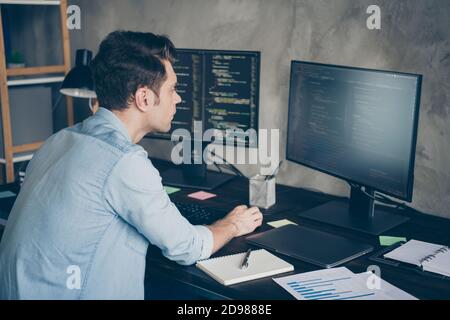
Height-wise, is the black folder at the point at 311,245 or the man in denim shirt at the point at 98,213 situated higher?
the man in denim shirt at the point at 98,213

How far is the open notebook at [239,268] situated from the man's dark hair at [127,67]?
501mm

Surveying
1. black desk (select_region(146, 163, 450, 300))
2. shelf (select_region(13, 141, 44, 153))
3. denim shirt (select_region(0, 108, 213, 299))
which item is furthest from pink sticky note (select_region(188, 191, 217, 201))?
shelf (select_region(13, 141, 44, 153))

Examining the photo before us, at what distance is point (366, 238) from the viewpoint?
177 centimetres

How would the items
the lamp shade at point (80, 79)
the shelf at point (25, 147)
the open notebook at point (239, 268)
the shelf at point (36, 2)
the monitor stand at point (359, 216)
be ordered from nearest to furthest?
the open notebook at point (239, 268)
the monitor stand at point (359, 216)
the lamp shade at point (80, 79)
the shelf at point (36, 2)
the shelf at point (25, 147)

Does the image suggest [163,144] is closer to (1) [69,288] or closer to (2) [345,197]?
(2) [345,197]

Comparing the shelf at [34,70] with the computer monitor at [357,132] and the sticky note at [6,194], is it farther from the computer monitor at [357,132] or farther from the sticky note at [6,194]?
the computer monitor at [357,132]

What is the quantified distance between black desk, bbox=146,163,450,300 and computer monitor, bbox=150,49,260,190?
0.20 m

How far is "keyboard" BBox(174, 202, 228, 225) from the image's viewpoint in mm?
1880

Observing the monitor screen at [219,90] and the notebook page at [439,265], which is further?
the monitor screen at [219,90]

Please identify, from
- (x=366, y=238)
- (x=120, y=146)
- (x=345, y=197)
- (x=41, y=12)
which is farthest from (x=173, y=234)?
(x=41, y=12)

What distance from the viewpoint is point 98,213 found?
4.65 feet

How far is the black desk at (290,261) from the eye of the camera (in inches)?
56.3

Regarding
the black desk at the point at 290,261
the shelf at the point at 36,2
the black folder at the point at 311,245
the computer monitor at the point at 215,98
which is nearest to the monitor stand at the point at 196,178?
the computer monitor at the point at 215,98

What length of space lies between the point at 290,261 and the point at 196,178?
0.87 metres
